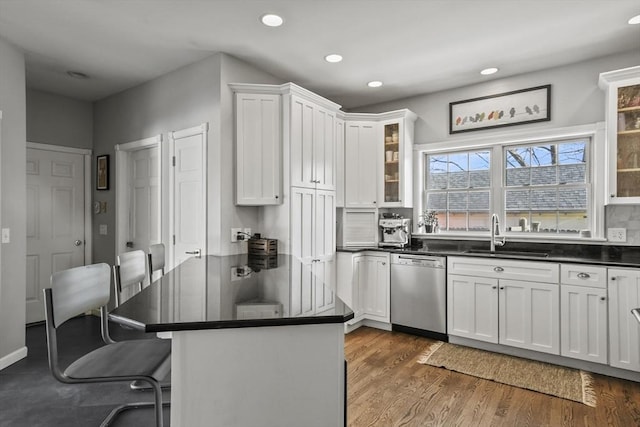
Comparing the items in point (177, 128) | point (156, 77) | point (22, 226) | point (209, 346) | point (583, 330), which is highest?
point (156, 77)

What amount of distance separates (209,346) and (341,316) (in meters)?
0.44

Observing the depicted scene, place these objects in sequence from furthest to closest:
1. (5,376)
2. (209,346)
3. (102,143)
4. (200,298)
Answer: (102,143) < (5,376) < (200,298) < (209,346)

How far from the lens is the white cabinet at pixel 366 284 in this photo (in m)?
3.96

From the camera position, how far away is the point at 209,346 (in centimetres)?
116

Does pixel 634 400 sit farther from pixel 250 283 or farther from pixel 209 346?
pixel 209 346

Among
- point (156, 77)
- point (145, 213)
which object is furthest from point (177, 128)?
point (145, 213)

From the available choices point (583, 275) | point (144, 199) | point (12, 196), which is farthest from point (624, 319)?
point (12, 196)

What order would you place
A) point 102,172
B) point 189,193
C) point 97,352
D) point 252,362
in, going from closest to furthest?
point 252,362 → point 97,352 → point 189,193 → point 102,172

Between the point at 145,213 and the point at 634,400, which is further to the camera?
the point at 145,213

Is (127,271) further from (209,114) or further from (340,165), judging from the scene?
(340,165)

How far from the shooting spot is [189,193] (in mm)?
3479

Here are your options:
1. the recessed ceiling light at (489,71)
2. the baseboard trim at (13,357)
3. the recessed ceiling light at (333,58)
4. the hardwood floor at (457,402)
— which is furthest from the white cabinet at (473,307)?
the baseboard trim at (13,357)

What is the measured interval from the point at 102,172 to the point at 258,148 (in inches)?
94.8

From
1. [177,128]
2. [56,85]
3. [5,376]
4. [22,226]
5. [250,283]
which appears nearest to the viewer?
[250,283]
